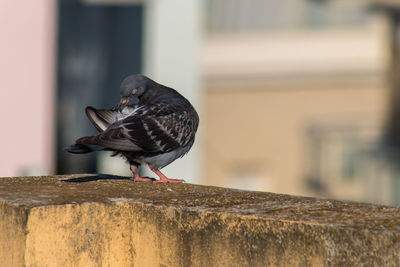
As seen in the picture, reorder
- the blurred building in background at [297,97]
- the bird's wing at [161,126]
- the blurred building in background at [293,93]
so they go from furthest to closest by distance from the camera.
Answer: the blurred building in background at [293,93], the blurred building in background at [297,97], the bird's wing at [161,126]

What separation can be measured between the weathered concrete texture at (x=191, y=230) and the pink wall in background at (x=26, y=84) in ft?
34.2

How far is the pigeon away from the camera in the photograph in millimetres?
6707

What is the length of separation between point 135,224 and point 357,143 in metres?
36.8

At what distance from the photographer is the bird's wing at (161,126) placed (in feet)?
22.6

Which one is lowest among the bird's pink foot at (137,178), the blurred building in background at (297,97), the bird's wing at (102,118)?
the blurred building in background at (297,97)

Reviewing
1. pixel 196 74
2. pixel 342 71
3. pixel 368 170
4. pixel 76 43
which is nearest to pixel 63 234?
pixel 196 74

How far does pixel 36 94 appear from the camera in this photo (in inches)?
628

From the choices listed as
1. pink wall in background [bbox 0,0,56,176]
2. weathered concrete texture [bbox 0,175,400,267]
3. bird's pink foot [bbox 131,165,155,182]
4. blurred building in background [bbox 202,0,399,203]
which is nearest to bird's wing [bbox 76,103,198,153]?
bird's pink foot [bbox 131,165,155,182]

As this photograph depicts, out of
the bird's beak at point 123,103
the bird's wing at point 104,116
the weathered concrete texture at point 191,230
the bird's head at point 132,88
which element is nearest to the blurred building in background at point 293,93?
the bird's head at point 132,88

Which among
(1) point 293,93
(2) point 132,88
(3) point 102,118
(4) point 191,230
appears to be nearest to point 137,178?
(3) point 102,118

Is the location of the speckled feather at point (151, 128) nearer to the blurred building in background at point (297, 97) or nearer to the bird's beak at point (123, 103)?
the bird's beak at point (123, 103)

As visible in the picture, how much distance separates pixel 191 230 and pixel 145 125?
2.32 meters

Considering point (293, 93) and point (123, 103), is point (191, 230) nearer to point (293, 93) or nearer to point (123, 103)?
point (123, 103)

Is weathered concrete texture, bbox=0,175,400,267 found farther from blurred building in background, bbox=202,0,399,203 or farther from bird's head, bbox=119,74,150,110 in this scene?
blurred building in background, bbox=202,0,399,203
